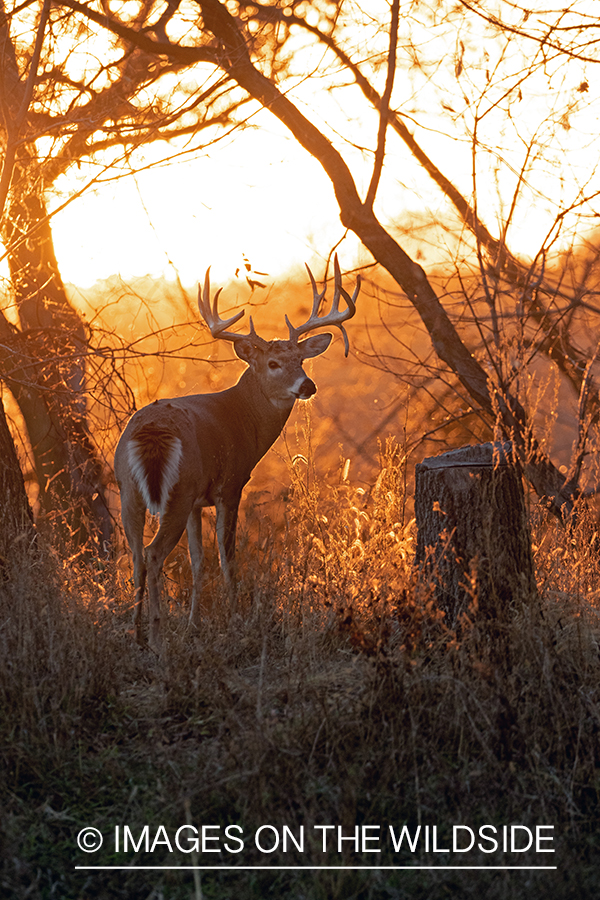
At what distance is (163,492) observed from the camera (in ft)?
16.6

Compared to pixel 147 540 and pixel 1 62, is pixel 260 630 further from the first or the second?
pixel 1 62

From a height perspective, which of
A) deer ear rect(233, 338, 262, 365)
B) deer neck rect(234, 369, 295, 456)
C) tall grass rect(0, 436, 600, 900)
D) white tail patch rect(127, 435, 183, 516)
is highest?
deer ear rect(233, 338, 262, 365)

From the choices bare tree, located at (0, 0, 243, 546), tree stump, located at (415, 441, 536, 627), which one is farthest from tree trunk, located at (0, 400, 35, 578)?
tree stump, located at (415, 441, 536, 627)

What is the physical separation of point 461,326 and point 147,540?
146 inches

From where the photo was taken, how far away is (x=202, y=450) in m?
5.54

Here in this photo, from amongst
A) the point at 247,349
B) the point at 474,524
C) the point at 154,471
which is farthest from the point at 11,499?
the point at 474,524

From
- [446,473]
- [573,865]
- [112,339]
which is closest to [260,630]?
[446,473]

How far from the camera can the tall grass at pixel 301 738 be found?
2.96 meters

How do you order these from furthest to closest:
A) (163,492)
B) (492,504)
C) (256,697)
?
1. (163,492)
2. (492,504)
3. (256,697)

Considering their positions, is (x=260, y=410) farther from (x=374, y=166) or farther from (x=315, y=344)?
(x=374, y=166)

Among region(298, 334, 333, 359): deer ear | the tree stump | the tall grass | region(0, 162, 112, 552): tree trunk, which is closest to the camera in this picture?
the tall grass

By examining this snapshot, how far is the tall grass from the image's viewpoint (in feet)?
9.71

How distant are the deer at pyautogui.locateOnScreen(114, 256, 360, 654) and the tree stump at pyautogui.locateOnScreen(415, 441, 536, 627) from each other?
4.36ft

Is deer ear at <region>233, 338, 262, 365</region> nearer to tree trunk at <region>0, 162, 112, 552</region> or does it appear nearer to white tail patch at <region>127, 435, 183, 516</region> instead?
tree trunk at <region>0, 162, 112, 552</region>
